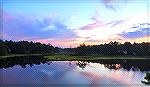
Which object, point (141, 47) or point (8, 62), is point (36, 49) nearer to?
point (8, 62)

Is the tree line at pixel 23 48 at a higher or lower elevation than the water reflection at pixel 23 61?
higher

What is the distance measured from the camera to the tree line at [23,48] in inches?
1432

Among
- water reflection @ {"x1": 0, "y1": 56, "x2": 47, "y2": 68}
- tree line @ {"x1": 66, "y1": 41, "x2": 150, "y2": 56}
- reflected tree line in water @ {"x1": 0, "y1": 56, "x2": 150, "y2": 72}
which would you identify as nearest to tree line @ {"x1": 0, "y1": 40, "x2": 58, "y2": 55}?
reflected tree line in water @ {"x1": 0, "y1": 56, "x2": 150, "y2": 72}

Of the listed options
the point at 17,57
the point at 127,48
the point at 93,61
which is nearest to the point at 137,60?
the point at 93,61

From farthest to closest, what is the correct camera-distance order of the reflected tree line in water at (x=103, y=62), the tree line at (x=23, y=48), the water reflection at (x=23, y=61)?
the tree line at (x=23, y=48) < the water reflection at (x=23, y=61) < the reflected tree line in water at (x=103, y=62)

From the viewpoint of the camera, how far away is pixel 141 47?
37.6 m

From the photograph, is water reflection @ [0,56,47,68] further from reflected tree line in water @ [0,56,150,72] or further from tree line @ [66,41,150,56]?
tree line @ [66,41,150,56]

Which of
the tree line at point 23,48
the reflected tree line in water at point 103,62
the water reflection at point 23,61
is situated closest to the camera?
the reflected tree line in water at point 103,62

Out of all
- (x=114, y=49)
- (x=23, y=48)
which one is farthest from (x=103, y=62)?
(x=23, y=48)

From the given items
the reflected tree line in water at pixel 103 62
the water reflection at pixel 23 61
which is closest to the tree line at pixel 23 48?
the reflected tree line in water at pixel 103 62

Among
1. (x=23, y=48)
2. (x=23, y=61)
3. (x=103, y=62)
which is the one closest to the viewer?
(x=103, y=62)

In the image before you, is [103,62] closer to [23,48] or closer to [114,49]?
[114,49]

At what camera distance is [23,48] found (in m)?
39.1

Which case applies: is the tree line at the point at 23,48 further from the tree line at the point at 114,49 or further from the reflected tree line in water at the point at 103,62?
the tree line at the point at 114,49
